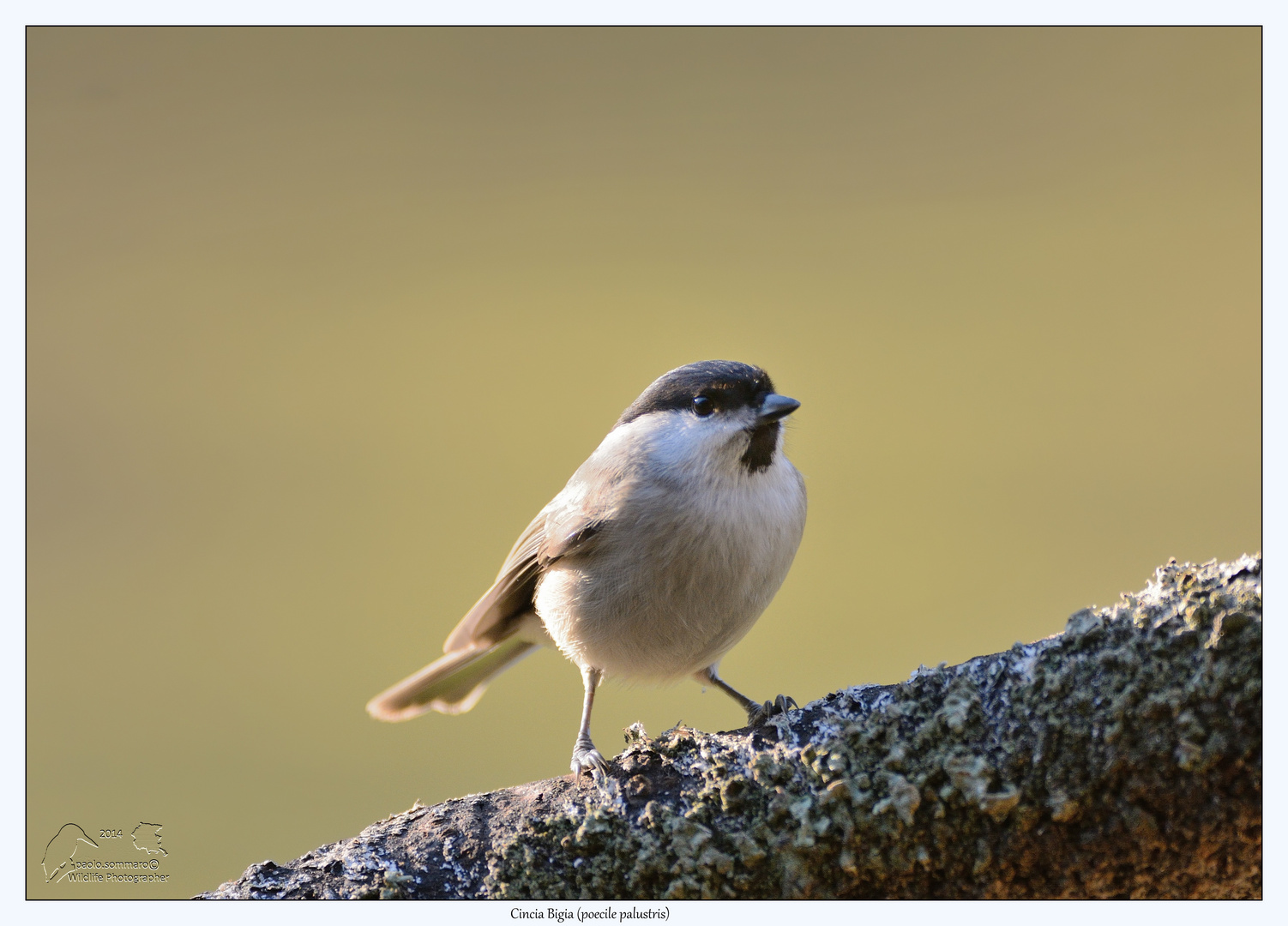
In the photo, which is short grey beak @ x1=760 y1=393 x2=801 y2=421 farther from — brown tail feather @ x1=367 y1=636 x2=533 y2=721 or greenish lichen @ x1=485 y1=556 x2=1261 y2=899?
brown tail feather @ x1=367 y1=636 x2=533 y2=721

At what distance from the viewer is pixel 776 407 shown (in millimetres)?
1919

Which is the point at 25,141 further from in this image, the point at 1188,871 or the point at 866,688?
the point at 1188,871

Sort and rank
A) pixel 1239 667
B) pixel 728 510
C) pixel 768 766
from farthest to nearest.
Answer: pixel 728 510
pixel 768 766
pixel 1239 667

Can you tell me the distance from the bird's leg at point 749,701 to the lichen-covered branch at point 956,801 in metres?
0.41

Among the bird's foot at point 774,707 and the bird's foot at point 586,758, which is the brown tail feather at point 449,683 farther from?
the bird's foot at point 774,707

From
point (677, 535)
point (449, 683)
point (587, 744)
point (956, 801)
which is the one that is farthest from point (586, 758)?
point (956, 801)

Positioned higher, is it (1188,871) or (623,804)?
(623,804)

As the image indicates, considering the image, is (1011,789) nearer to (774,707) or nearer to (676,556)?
(774,707)

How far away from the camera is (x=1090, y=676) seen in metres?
1.12

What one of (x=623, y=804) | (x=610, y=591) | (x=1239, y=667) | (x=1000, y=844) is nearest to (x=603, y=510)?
(x=610, y=591)

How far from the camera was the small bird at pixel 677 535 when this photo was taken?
1.94 meters

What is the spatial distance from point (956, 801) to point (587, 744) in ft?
3.36

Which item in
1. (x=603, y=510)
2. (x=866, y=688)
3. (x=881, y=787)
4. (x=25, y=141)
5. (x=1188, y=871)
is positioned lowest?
(x=1188, y=871)
